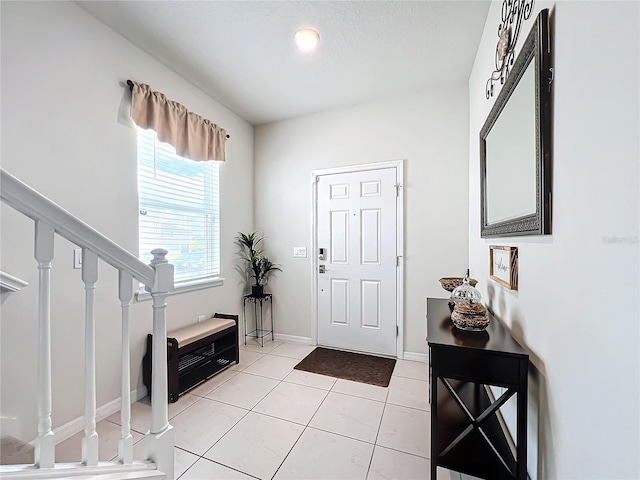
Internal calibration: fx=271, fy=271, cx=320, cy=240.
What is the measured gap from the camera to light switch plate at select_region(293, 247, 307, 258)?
3.37 metres

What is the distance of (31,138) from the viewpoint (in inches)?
62.5

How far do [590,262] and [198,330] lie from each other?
2.65m

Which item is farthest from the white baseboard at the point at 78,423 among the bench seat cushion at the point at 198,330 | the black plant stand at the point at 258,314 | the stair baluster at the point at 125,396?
the black plant stand at the point at 258,314

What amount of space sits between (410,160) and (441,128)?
1.38 ft

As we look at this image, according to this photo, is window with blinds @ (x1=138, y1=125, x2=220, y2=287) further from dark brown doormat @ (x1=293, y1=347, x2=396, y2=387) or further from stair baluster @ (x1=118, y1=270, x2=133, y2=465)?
dark brown doormat @ (x1=293, y1=347, x2=396, y2=387)

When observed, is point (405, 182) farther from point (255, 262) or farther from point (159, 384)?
point (159, 384)

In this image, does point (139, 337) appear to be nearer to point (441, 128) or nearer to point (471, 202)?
point (471, 202)

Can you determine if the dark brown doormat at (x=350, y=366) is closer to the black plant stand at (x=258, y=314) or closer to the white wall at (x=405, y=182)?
the white wall at (x=405, y=182)

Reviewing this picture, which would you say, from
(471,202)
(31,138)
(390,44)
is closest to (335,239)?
(471,202)

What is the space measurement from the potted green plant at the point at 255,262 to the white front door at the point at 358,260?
704 millimetres

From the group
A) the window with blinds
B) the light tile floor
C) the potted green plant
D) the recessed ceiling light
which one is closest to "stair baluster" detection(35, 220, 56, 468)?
the light tile floor

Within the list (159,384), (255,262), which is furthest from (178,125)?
(159,384)

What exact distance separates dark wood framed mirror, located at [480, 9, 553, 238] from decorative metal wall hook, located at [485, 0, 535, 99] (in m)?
0.16

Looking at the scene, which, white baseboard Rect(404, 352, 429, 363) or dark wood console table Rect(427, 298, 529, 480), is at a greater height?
dark wood console table Rect(427, 298, 529, 480)
